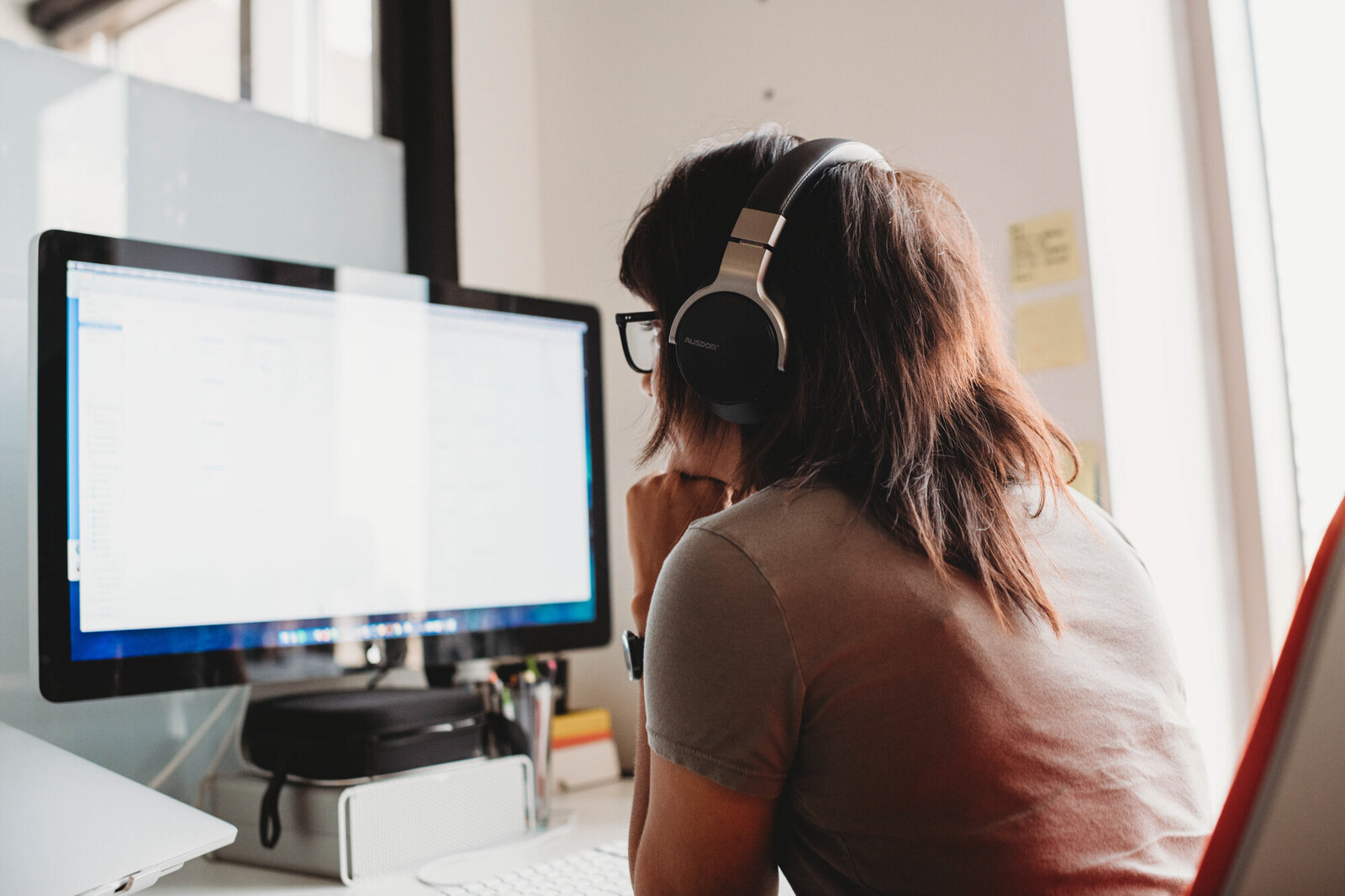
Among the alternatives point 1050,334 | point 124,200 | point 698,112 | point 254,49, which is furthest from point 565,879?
point 254,49

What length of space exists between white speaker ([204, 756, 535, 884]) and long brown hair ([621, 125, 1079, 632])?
43 cm

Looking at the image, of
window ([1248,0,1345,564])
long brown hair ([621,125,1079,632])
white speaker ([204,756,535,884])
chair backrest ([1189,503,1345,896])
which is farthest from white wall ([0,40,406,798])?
window ([1248,0,1345,564])

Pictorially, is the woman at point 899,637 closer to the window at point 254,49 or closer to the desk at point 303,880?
the desk at point 303,880

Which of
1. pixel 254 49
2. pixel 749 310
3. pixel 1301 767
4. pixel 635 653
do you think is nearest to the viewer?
pixel 1301 767

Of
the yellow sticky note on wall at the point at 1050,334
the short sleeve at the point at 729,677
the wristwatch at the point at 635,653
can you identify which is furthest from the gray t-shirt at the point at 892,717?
the yellow sticky note on wall at the point at 1050,334

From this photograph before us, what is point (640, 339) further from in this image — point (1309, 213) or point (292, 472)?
point (1309, 213)

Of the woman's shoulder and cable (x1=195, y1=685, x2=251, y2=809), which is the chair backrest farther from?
cable (x1=195, y1=685, x2=251, y2=809)

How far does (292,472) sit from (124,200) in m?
0.38

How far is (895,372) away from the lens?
1.93 feet

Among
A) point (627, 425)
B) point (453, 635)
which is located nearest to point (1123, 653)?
point (453, 635)

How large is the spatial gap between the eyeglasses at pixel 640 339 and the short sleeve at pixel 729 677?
0.79 feet

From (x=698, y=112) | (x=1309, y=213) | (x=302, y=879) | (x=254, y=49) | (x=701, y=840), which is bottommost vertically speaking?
(x=302, y=879)

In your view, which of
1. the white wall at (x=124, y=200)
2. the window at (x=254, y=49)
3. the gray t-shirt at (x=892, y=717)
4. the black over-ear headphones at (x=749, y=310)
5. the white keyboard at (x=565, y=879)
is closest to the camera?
the gray t-shirt at (x=892, y=717)

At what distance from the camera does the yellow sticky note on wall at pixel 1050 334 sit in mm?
960
